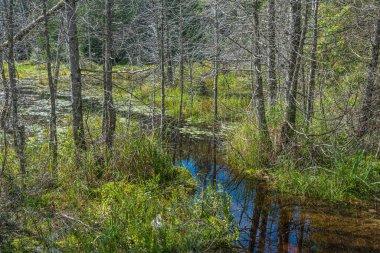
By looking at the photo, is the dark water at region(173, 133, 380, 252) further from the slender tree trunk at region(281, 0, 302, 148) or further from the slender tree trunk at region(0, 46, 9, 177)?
the slender tree trunk at region(0, 46, 9, 177)

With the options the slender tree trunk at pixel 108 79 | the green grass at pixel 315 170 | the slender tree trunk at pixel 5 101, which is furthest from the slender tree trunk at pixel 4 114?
the green grass at pixel 315 170

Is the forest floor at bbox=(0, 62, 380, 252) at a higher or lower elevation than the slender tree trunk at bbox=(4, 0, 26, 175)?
lower

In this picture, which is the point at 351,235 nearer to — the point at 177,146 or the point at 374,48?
the point at 374,48

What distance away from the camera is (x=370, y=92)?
7.64 m

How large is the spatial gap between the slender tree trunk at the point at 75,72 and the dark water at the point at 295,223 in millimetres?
2847

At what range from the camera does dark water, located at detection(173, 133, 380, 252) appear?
5.17 metres

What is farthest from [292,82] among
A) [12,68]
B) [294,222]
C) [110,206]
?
[12,68]

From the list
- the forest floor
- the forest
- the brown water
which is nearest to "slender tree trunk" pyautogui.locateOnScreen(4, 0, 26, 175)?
the forest

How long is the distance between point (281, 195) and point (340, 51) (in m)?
5.70

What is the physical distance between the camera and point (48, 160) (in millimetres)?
5969

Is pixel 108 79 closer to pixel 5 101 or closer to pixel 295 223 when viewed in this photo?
pixel 5 101

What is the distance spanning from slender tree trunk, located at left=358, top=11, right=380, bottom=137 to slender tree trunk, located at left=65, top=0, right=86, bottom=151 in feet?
18.0

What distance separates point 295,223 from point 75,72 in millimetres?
4319

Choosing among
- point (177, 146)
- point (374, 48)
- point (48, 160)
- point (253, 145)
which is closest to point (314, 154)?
point (253, 145)
